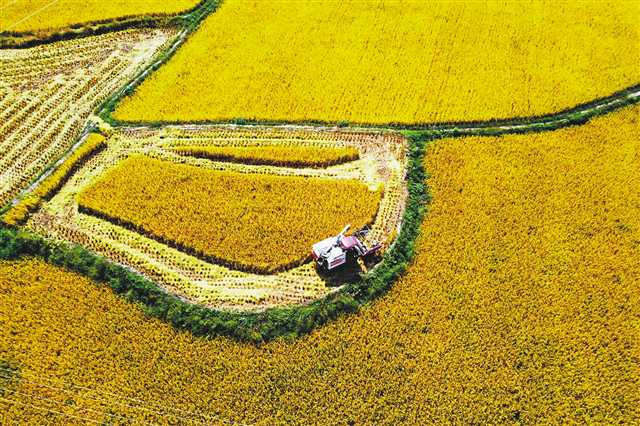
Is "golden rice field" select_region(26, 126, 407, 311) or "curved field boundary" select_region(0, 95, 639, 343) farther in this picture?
"golden rice field" select_region(26, 126, 407, 311)

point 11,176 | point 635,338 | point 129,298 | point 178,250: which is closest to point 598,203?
point 635,338

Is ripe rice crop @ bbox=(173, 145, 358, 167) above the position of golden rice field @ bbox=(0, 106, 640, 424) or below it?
above

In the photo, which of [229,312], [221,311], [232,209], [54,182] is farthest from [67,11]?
[229,312]

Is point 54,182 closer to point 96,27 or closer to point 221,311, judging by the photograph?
point 221,311

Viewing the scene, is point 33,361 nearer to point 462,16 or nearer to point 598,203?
point 598,203

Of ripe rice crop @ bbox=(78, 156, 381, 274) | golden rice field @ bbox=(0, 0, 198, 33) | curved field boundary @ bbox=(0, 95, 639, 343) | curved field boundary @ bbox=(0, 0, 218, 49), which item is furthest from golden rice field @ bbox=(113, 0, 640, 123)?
curved field boundary @ bbox=(0, 95, 639, 343)

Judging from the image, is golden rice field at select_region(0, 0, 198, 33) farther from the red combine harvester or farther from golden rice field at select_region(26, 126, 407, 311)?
the red combine harvester

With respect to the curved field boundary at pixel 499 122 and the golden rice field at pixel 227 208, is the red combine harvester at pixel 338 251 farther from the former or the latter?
the curved field boundary at pixel 499 122

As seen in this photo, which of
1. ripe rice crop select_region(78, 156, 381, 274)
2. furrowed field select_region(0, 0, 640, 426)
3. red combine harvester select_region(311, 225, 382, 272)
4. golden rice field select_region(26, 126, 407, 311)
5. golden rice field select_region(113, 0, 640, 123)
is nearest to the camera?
furrowed field select_region(0, 0, 640, 426)

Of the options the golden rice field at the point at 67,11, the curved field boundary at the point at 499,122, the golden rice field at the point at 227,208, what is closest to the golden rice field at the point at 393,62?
the curved field boundary at the point at 499,122
